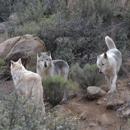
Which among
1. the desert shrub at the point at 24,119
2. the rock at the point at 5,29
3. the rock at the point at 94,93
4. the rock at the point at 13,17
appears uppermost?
the desert shrub at the point at 24,119

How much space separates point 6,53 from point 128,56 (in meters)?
4.19

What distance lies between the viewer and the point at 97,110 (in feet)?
29.8

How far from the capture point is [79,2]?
49.4ft

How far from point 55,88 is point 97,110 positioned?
129 cm

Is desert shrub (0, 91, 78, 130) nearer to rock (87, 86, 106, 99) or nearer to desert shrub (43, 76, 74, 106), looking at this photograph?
desert shrub (43, 76, 74, 106)

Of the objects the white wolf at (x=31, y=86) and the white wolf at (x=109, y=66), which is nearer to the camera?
the white wolf at (x=31, y=86)

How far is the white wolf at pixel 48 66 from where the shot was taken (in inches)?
406

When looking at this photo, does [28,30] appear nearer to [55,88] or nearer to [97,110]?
[55,88]

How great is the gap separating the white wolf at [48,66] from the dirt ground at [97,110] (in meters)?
0.83

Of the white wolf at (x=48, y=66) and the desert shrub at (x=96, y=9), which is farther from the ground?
the desert shrub at (x=96, y=9)

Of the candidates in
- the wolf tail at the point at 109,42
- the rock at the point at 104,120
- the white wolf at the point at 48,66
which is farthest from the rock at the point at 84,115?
the wolf tail at the point at 109,42

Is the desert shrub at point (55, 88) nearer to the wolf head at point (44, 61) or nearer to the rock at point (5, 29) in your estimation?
the wolf head at point (44, 61)

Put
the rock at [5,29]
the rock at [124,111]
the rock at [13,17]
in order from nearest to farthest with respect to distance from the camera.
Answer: the rock at [124,111]
the rock at [5,29]
the rock at [13,17]

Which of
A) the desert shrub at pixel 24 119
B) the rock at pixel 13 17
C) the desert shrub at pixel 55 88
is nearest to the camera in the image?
the desert shrub at pixel 24 119
